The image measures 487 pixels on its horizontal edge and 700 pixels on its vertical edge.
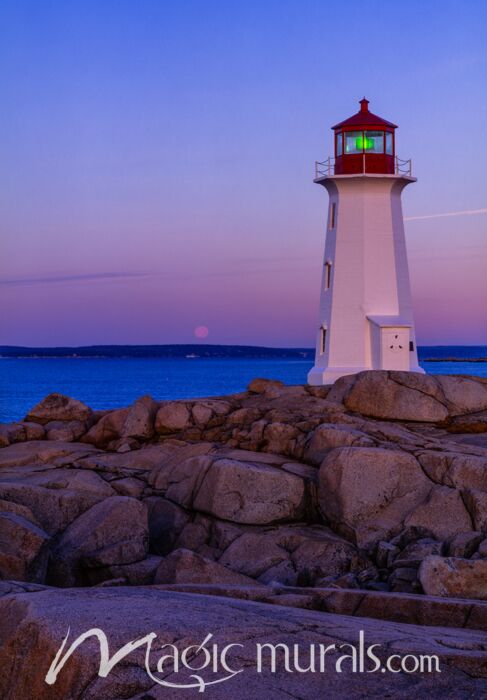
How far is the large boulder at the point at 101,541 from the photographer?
42.5ft

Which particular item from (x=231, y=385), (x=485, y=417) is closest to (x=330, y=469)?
(x=485, y=417)

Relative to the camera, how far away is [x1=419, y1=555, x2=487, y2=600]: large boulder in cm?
1029

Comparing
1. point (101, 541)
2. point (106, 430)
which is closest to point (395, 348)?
point (106, 430)

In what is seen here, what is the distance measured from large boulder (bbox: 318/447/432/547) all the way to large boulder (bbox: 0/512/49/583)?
15.4 ft

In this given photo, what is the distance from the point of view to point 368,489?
48.0ft

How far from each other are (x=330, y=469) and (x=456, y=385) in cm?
639

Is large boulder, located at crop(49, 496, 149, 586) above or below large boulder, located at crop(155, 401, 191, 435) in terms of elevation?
below

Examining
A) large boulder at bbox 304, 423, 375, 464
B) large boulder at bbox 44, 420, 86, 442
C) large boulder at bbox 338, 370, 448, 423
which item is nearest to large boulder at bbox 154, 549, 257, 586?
large boulder at bbox 304, 423, 375, 464

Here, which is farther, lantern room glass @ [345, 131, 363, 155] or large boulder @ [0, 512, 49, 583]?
lantern room glass @ [345, 131, 363, 155]

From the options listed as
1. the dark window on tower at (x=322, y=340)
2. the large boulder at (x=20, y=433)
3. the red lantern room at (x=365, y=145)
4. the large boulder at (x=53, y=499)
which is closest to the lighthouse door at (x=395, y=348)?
the dark window on tower at (x=322, y=340)

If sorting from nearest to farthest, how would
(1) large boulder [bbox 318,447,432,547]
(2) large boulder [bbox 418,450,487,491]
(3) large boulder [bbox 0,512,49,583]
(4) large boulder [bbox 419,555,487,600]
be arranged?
1. (4) large boulder [bbox 419,555,487,600]
2. (3) large boulder [bbox 0,512,49,583]
3. (1) large boulder [bbox 318,447,432,547]
4. (2) large boulder [bbox 418,450,487,491]

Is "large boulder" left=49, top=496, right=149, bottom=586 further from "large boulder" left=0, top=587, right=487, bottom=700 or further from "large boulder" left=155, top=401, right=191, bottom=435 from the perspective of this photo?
"large boulder" left=155, top=401, right=191, bottom=435

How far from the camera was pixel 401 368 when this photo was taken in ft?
85.6

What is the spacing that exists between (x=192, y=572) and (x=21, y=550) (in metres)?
2.32
